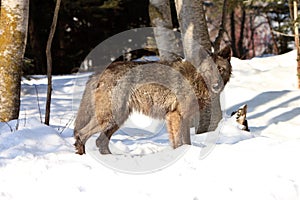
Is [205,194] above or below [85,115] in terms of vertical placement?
below

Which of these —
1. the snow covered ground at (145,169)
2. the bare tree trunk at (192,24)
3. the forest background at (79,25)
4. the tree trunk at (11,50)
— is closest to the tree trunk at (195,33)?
the bare tree trunk at (192,24)

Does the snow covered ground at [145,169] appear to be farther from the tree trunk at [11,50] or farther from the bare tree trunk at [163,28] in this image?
the bare tree trunk at [163,28]

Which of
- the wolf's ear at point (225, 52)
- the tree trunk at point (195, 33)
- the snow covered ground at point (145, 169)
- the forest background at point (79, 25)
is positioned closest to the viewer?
the snow covered ground at point (145, 169)

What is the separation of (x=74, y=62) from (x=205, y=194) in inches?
562

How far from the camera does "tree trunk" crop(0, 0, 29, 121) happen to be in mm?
6031

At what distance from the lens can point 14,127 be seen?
5836 millimetres

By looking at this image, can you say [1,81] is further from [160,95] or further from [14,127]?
[160,95]

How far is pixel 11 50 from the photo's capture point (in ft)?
19.9

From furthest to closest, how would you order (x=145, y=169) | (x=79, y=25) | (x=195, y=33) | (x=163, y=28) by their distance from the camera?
(x=79, y=25) → (x=163, y=28) → (x=195, y=33) → (x=145, y=169)

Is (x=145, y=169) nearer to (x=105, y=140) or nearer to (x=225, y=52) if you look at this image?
(x=105, y=140)

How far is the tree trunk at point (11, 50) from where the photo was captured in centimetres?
603

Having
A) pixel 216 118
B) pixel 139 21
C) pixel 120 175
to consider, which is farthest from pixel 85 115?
pixel 139 21

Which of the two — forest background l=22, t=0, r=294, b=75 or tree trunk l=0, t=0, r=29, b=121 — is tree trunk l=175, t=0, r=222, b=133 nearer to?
tree trunk l=0, t=0, r=29, b=121

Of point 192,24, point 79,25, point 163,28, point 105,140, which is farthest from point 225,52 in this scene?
point 79,25
